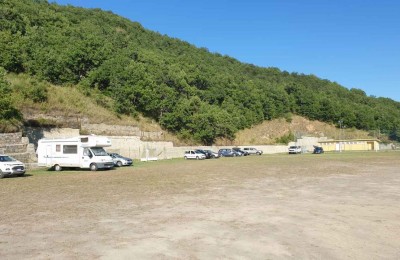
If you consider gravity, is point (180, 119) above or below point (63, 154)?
above

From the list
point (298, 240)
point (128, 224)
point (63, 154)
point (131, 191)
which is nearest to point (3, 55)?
point (63, 154)

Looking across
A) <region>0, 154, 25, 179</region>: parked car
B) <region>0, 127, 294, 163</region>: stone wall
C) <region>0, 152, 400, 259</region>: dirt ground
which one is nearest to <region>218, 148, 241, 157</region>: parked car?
<region>0, 127, 294, 163</region>: stone wall

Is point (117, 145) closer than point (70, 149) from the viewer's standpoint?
No

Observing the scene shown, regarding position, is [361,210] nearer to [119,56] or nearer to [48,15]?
[119,56]

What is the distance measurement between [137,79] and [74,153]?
145 ft

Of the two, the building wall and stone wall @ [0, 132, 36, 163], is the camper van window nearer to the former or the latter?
stone wall @ [0, 132, 36, 163]

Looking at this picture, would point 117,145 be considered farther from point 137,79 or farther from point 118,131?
point 137,79

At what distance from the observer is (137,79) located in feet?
248

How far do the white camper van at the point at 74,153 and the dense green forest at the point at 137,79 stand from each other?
10524 millimetres

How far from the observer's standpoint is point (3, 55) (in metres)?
61.1

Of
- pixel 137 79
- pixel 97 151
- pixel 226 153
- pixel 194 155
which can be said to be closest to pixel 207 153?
pixel 194 155

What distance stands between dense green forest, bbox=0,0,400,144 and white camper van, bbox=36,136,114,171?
10524 mm

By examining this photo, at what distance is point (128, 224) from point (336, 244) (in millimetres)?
5655

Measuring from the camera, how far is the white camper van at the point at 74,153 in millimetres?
32969
